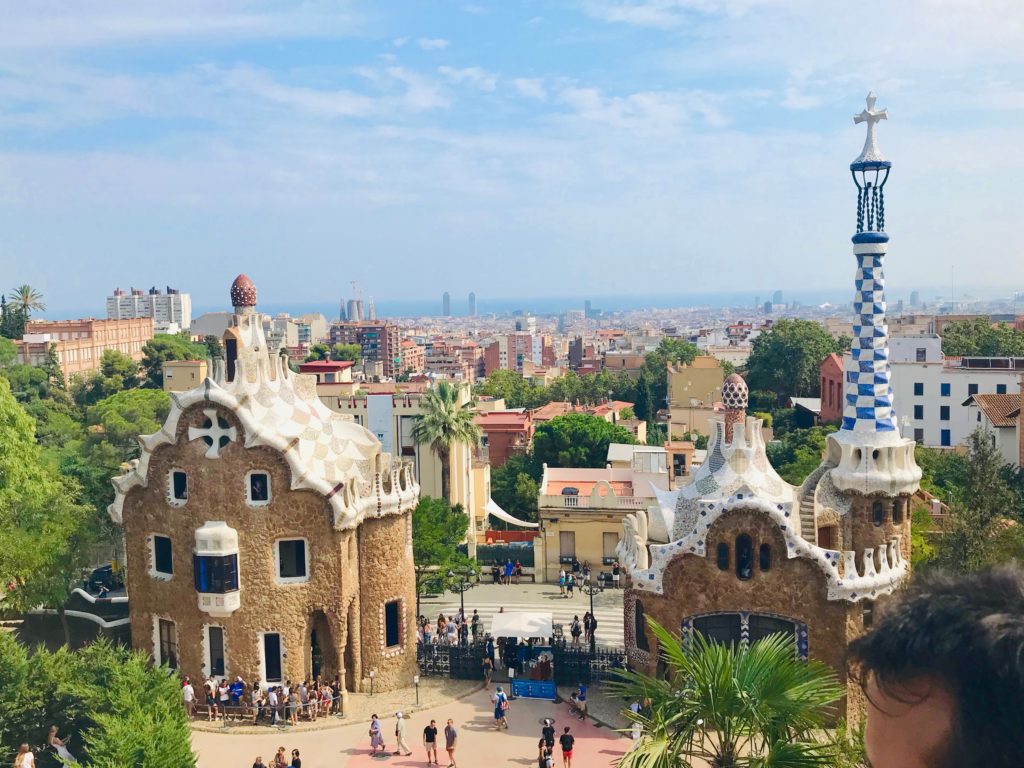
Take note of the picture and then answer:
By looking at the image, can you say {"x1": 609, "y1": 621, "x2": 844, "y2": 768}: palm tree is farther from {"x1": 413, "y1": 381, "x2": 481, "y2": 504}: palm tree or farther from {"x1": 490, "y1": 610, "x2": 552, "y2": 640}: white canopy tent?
{"x1": 413, "y1": 381, "x2": 481, "y2": 504}: palm tree

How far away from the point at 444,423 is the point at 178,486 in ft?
60.2

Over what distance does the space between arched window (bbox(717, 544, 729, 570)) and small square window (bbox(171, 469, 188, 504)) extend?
585 inches

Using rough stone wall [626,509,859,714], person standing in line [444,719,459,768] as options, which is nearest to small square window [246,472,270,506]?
person standing in line [444,719,459,768]

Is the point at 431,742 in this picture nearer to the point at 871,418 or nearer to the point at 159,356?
the point at 871,418

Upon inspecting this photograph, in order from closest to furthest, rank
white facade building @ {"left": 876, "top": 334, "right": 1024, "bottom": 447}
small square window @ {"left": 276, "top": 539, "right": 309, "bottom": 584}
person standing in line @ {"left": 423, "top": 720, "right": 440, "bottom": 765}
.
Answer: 1. person standing in line @ {"left": 423, "top": 720, "right": 440, "bottom": 765}
2. small square window @ {"left": 276, "top": 539, "right": 309, "bottom": 584}
3. white facade building @ {"left": 876, "top": 334, "right": 1024, "bottom": 447}

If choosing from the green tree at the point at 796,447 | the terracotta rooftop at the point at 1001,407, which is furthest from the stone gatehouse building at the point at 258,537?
the terracotta rooftop at the point at 1001,407

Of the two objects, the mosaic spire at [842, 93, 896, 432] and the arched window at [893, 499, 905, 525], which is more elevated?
the mosaic spire at [842, 93, 896, 432]

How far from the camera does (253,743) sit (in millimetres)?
25531

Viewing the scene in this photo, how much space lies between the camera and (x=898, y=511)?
26.5m

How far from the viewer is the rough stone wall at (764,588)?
82.1ft

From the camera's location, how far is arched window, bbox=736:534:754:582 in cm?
2533

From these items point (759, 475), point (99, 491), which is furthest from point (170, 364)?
point (759, 475)

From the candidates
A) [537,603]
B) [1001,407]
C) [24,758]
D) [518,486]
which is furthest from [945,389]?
[24,758]

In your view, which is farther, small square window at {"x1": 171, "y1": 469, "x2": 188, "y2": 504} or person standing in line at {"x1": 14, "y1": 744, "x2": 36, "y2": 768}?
small square window at {"x1": 171, "y1": 469, "x2": 188, "y2": 504}
